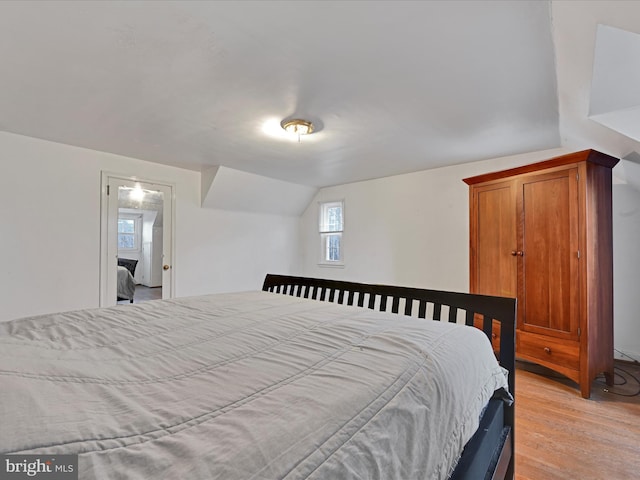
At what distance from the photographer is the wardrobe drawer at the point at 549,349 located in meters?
2.49

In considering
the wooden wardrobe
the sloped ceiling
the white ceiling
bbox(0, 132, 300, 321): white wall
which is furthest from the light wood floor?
bbox(0, 132, 300, 321): white wall

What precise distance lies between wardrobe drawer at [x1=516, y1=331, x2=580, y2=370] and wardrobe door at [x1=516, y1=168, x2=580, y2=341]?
2.2 inches

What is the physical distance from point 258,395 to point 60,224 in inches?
138

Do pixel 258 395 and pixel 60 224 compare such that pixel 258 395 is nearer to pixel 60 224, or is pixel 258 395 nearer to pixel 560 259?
pixel 560 259

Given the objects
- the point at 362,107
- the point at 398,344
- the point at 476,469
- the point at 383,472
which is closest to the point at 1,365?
the point at 383,472

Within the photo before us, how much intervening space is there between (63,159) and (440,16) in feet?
11.9

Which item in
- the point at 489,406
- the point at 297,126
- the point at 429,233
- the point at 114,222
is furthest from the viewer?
the point at 429,233

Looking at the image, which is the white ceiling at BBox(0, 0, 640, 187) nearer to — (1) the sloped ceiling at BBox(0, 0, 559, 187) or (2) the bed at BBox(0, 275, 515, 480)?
(1) the sloped ceiling at BBox(0, 0, 559, 187)

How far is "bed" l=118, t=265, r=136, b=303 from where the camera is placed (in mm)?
3553

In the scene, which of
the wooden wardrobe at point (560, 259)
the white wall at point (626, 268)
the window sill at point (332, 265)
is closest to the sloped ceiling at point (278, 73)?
the wooden wardrobe at point (560, 259)

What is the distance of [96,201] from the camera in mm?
3365

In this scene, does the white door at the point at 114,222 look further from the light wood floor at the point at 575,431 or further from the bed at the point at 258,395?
the light wood floor at the point at 575,431

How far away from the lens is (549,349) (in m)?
2.64

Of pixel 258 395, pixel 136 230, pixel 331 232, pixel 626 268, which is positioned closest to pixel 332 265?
pixel 331 232
